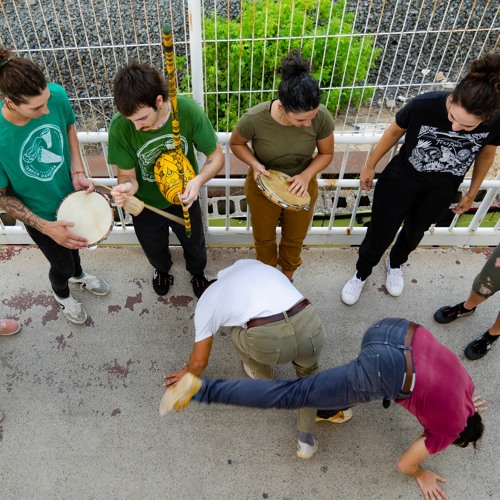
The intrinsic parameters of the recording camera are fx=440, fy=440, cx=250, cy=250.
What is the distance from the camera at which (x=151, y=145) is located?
87.8 inches

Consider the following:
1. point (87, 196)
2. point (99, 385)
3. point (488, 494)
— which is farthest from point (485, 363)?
point (87, 196)

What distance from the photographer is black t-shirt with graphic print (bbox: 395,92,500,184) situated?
2.19 m

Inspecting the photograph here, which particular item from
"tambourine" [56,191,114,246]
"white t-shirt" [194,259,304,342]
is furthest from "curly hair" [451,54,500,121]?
"tambourine" [56,191,114,246]

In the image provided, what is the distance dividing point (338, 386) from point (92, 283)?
1973 millimetres

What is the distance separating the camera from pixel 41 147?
2.15m

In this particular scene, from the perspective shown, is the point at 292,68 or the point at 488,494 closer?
the point at 292,68

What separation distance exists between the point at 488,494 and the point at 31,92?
298 centimetres

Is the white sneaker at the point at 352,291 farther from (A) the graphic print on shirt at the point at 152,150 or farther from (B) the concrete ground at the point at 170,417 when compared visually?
(A) the graphic print on shirt at the point at 152,150

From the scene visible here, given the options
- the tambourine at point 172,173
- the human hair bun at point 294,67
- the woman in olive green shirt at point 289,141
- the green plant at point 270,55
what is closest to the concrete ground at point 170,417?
the woman in olive green shirt at point 289,141

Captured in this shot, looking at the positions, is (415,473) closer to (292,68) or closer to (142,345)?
(142,345)

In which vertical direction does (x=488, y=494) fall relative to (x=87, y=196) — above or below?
below

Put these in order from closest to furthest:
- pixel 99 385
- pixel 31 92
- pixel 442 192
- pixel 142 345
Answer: pixel 31 92 → pixel 442 192 → pixel 99 385 → pixel 142 345

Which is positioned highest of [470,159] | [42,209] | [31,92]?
[31,92]

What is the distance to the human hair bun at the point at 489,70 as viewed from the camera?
1.90 metres
